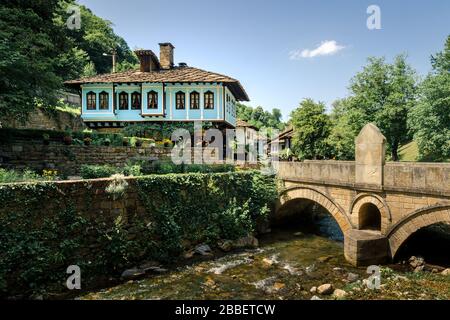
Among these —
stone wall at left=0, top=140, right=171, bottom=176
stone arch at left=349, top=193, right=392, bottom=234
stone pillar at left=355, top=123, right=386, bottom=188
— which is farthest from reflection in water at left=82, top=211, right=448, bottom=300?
stone wall at left=0, top=140, right=171, bottom=176

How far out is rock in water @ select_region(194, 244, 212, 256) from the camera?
547 inches

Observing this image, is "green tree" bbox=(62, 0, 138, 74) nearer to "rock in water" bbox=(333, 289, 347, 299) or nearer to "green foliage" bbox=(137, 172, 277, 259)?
"green foliage" bbox=(137, 172, 277, 259)

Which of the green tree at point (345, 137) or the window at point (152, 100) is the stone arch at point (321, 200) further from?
the window at point (152, 100)

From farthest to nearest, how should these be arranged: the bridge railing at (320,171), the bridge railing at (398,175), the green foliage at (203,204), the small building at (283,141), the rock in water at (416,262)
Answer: the small building at (283,141) < the bridge railing at (320,171) < the green foliage at (203,204) < the rock in water at (416,262) < the bridge railing at (398,175)

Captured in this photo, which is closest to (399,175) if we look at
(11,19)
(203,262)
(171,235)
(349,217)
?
(349,217)

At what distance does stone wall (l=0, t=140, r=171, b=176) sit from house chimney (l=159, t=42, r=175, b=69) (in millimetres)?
12097

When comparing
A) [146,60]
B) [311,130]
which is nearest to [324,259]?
[311,130]

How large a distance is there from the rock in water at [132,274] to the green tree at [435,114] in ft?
77.9

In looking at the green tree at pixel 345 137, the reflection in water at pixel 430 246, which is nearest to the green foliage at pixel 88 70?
the green tree at pixel 345 137

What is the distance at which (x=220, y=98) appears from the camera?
2427cm

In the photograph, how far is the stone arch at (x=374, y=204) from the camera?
13102 millimetres

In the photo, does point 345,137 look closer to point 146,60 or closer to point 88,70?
point 146,60

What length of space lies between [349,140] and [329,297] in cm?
2253
